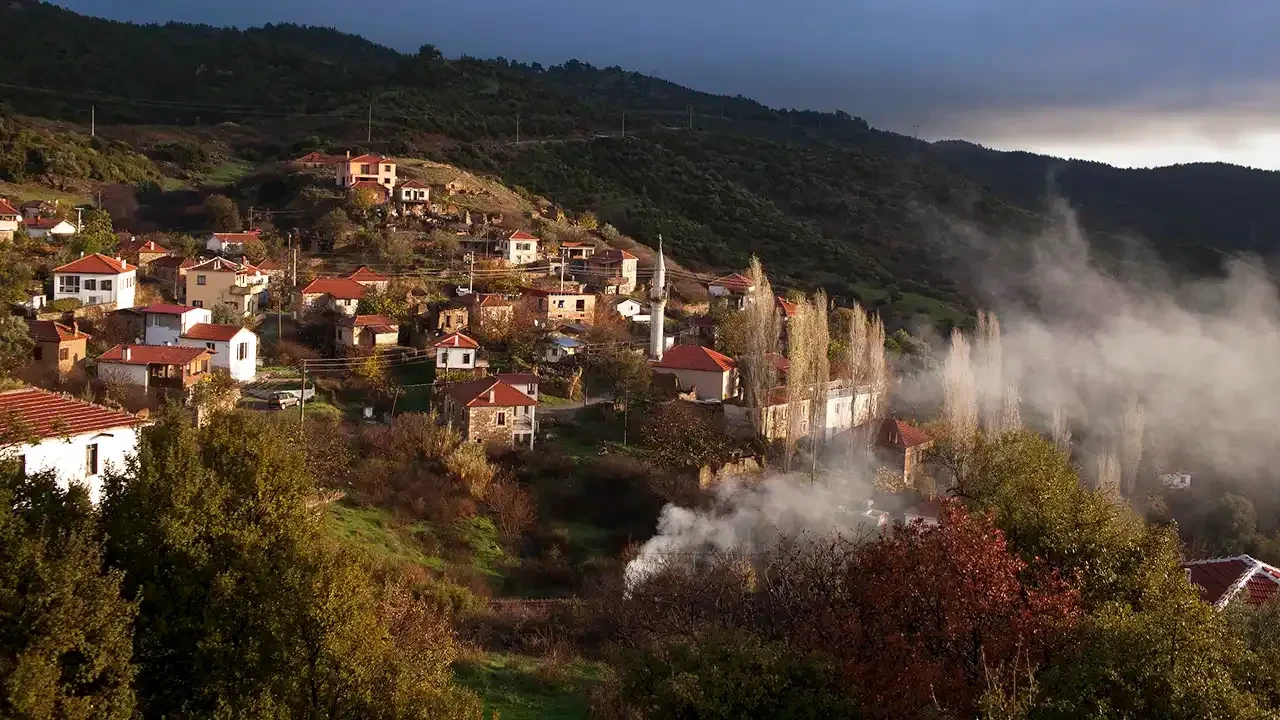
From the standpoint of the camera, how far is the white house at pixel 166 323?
2820cm

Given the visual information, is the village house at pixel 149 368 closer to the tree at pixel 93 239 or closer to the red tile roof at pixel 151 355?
the red tile roof at pixel 151 355

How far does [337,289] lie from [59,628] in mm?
26108

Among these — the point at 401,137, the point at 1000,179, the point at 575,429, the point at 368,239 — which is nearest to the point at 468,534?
the point at 575,429

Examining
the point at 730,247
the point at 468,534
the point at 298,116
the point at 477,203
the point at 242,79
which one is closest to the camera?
the point at 468,534

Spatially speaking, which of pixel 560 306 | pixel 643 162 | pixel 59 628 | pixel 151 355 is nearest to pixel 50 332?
pixel 151 355

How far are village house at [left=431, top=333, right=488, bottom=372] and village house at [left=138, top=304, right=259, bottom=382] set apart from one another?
491 cm

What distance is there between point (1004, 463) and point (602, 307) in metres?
23.8

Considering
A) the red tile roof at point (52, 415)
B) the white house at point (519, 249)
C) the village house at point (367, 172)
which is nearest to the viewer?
the red tile roof at point (52, 415)

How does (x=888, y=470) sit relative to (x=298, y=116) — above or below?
below

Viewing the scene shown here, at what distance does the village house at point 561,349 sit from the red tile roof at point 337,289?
20.7 feet

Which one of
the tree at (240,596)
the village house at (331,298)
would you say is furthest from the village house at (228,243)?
the tree at (240,596)

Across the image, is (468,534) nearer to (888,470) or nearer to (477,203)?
(888,470)

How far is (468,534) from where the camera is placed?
74.2 feet

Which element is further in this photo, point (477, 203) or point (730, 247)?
point (730, 247)
